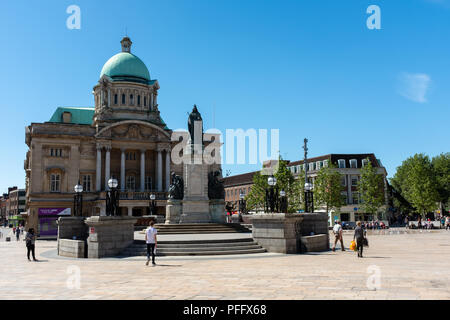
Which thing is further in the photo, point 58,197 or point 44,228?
point 58,197

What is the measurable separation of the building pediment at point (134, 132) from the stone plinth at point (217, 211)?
42142 mm

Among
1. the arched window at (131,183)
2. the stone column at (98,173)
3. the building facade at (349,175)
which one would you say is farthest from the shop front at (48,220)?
the building facade at (349,175)

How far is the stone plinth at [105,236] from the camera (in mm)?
19703

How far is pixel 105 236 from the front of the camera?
20.0 metres

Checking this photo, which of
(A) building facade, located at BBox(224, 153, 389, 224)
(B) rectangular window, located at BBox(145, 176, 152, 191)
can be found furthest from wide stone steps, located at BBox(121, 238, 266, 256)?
(A) building facade, located at BBox(224, 153, 389, 224)

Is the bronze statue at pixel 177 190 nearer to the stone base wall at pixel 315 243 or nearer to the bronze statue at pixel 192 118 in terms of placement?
the bronze statue at pixel 192 118

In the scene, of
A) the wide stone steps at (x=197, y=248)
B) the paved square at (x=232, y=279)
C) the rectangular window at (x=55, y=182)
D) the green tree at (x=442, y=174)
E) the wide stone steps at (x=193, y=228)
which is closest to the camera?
the paved square at (x=232, y=279)

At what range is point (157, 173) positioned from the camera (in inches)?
2933

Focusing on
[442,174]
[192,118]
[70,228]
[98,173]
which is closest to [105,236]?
[70,228]

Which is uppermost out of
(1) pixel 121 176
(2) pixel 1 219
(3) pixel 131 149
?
(3) pixel 131 149

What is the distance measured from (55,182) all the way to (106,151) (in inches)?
386

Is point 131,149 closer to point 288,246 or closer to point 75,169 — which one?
point 75,169

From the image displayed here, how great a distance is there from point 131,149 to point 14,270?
2298 inches
